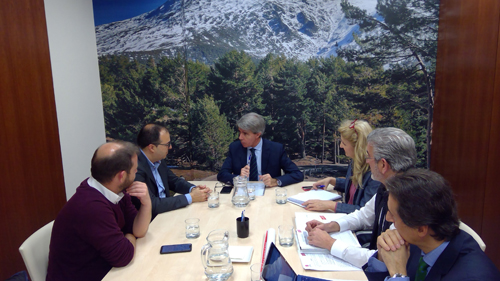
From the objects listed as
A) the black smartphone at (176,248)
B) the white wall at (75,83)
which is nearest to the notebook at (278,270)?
the black smartphone at (176,248)

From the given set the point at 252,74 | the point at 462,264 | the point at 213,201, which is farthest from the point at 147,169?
the point at 252,74

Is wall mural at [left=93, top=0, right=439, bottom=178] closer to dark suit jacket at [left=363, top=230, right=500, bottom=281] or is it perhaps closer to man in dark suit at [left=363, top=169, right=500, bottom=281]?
man in dark suit at [left=363, top=169, right=500, bottom=281]

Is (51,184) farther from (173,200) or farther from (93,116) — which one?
(93,116)

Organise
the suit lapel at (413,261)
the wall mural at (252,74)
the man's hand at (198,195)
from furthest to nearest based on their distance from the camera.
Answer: the wall mural at (252,74)
the man's hand at (198,195)
the suit lapel at (413,261)

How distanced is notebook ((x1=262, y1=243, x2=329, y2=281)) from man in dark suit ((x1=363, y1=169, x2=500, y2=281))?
41 centimetres

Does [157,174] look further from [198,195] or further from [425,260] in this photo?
[425,260]

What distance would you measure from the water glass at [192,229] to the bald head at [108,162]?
47cm

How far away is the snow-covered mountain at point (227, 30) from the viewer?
13.3 feet

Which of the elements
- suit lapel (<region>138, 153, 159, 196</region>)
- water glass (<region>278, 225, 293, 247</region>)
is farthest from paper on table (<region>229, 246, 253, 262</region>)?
suit lapel (<region>138, 153, 159, 196</region>)

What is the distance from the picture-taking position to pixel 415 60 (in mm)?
3820

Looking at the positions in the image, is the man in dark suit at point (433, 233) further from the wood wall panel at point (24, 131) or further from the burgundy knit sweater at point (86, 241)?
the wood wall panel at point (24, 131)

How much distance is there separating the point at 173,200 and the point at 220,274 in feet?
3.45

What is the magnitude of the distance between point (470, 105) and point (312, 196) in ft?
6.24

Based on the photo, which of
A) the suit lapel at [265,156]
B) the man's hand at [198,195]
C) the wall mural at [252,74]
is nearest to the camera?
the man's hand at [198,195]
